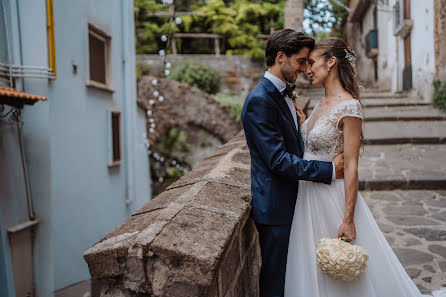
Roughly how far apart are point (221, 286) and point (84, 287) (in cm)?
617

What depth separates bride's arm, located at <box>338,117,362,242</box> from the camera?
6.62 ft

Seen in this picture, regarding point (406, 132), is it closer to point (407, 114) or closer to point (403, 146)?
point (403, 146)

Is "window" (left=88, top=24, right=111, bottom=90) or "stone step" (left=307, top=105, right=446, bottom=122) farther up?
"window" (left=88, top=24, right=111, bottom=90)

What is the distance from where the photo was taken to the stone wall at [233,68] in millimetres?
15680

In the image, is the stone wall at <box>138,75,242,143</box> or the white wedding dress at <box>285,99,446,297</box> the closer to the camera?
the white wedding dress at <box>285,99,446,297</box>

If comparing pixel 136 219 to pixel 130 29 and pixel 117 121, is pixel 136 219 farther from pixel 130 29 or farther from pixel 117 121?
pixel 130 29

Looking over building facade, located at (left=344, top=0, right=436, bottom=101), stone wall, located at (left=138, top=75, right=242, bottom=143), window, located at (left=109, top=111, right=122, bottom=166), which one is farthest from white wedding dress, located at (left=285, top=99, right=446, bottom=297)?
stone wall, located at (left=138, top=75, right=242, bottom=143)

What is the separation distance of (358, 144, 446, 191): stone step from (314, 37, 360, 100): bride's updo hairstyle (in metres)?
3.25

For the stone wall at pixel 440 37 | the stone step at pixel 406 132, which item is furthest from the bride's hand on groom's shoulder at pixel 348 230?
the stone wall at pixel 440 37

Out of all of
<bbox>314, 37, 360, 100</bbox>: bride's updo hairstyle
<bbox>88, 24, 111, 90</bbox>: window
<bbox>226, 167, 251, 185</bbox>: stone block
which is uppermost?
<bbox>88, 24, 111, 90</bbox>: window

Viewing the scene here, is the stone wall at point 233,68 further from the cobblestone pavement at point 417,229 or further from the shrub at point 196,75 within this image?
the cobblestone pavement at point 417,229

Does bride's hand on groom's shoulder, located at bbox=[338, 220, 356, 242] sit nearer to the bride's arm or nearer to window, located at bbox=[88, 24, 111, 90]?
the bride's arm

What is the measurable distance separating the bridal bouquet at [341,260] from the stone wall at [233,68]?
13.9 m

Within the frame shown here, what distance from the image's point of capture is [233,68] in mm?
15805
